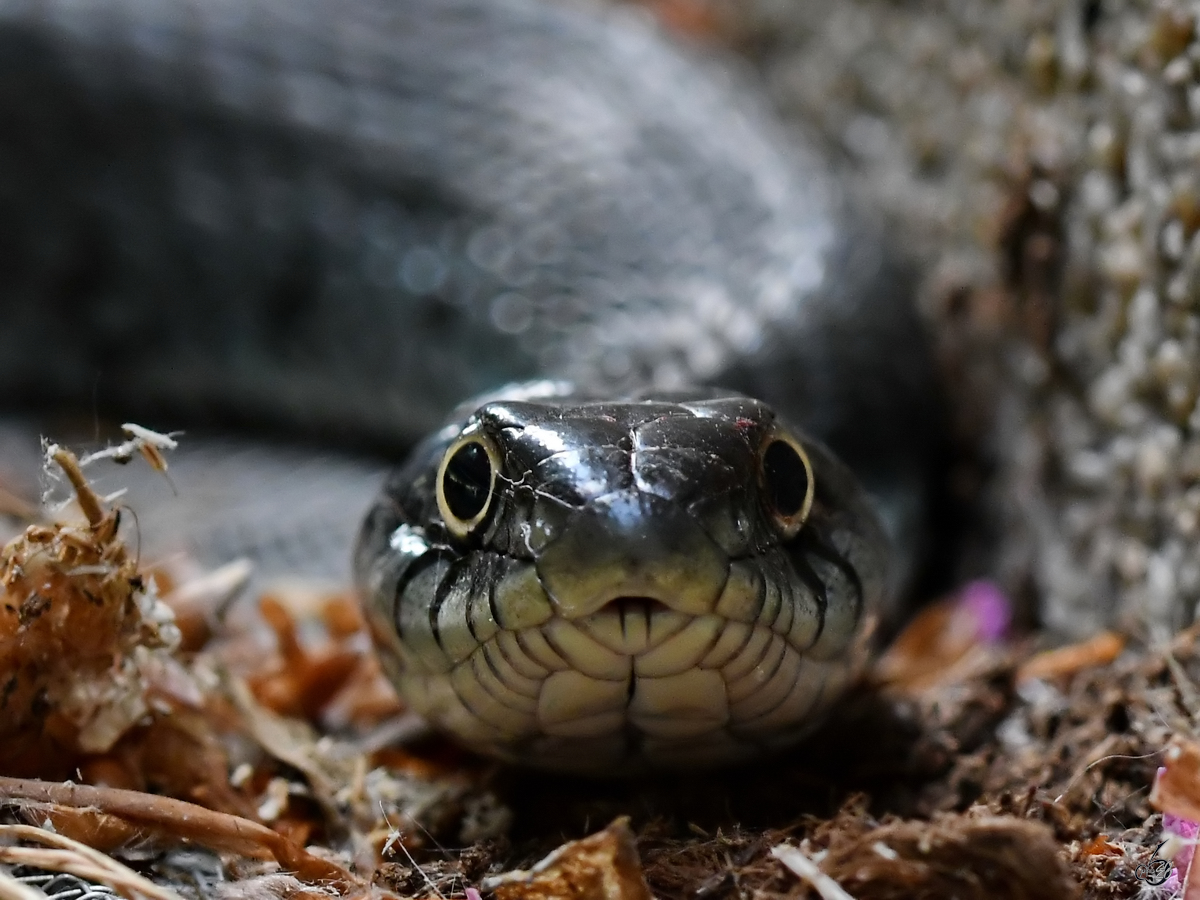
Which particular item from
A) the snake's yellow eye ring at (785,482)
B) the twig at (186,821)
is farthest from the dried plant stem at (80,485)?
the snake's yellow eye ring at (785,482)

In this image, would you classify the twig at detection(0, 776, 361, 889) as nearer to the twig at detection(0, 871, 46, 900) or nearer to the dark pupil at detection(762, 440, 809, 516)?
the twig at detection(0, 871, 46, 900)

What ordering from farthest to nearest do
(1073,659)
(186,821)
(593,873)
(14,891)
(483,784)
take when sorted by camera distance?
(1073,659) → (483,784) → (186,821) → (593,873) → (14,891)

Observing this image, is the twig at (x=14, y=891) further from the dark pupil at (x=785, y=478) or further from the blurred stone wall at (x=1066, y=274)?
the blurred stone wall at (x=1066, y=274)

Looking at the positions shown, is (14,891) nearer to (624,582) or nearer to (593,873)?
(593,873)

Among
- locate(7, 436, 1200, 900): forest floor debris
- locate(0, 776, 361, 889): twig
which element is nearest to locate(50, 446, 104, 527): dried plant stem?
locate(7, 436, 1200, 900): forest floor debris

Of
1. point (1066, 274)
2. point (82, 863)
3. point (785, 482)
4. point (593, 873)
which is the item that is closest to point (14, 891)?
point (82, 863)

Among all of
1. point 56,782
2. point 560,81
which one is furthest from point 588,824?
point 560,81

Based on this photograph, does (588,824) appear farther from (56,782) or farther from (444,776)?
(56,782)
